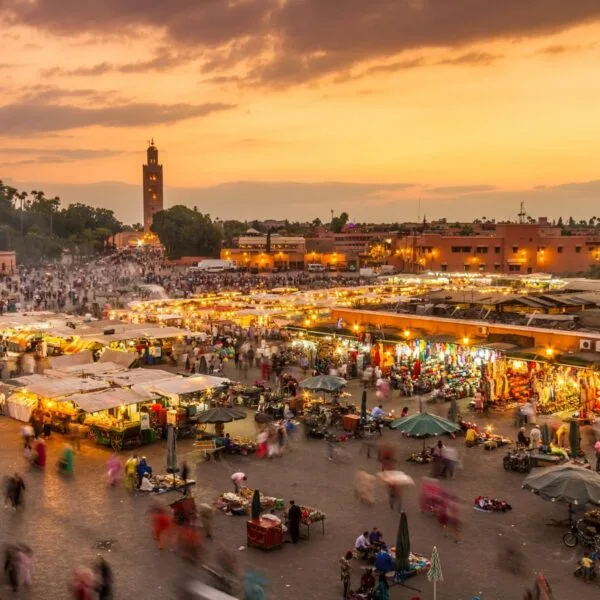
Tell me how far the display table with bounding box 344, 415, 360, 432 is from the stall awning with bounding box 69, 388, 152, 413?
16.5 ft

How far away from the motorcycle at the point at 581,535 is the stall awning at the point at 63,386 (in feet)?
41.3

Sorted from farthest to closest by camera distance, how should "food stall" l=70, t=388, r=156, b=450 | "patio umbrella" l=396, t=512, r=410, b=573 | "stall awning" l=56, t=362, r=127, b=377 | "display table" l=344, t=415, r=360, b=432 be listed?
"stall awning" l=56, t=362, r=127, b=377, "display table" l=344, t=415, r=360, b=432, "food stall" l=70, t=388, r=156, b=450, "patio umbrella" l=396, t=512, r=410, b=573

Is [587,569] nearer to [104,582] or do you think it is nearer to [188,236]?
[104,582]

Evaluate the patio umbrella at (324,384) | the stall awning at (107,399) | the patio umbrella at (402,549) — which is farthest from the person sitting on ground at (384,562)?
the patio umbrella at (324,384)

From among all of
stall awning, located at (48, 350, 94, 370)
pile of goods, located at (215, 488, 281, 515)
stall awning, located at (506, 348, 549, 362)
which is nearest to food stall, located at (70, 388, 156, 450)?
pile of goods, located at (215, 488, 281, 515)

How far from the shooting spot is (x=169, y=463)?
50.2 ft

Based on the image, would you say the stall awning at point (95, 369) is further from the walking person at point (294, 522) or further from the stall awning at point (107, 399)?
the walking person at point (294, 522)

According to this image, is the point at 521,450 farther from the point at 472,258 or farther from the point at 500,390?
the point at 472,258

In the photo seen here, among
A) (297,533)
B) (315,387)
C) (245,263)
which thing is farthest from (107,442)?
(245,263)

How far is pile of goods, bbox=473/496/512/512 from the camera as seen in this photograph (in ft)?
42.7

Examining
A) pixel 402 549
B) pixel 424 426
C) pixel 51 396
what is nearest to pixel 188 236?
pixel 51 396

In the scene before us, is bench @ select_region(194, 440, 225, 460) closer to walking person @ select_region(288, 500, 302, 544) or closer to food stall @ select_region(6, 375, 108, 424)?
food stall @ select_region(6, 375, 108, 424)

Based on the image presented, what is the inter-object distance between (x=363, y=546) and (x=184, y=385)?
967 cm

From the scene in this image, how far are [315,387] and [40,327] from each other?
1604 centimetres
